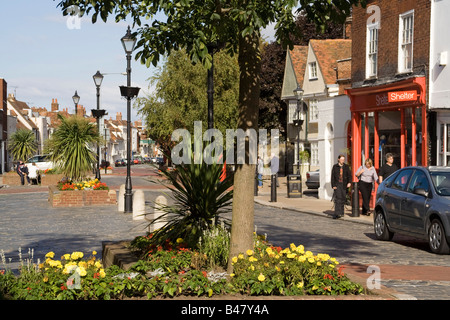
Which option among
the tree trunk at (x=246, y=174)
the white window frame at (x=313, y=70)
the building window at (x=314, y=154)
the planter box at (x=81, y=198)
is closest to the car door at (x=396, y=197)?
the tree trunk at (x=246, y=174)

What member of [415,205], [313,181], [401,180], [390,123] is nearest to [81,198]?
[390,123]

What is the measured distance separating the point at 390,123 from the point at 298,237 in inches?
391

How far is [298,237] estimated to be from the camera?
53.9ft

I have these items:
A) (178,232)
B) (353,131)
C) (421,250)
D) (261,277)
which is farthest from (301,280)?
(353,131)

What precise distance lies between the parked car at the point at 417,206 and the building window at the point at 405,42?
27.6 feet

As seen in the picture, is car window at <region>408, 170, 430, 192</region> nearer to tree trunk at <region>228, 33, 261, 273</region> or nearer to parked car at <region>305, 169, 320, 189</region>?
tree trunk at <region>228, 33, 261, 273</region>

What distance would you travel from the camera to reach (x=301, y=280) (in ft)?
25.3

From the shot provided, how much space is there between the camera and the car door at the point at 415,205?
14328 millimetres

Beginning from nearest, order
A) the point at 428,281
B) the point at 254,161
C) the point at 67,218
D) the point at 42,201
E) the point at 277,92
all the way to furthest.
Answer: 1. the point at 254,161
2. the point at 428,281
3. the point at 67,218
4. the point at 42,201
5. the point at 277,92

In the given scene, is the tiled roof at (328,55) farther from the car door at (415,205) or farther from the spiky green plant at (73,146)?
the car door at (415,205)

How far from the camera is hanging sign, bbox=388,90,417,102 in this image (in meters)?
22.8

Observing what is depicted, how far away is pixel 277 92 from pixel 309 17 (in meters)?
49.0

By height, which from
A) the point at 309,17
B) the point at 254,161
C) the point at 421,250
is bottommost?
the point at 421,250

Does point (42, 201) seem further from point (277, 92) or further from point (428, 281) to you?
point (277, 92)
